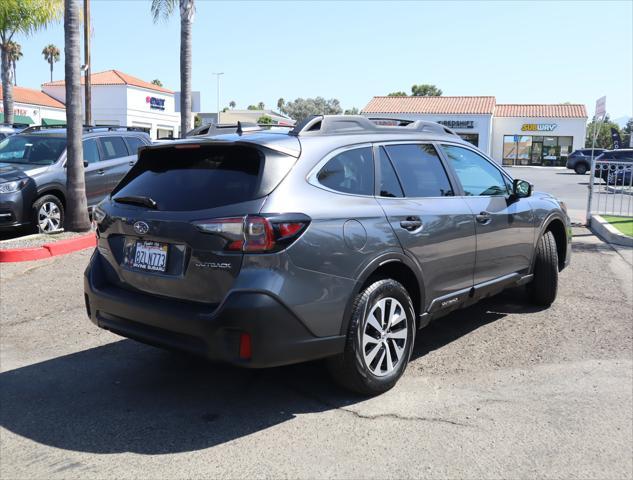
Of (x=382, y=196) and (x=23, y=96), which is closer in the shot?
(x=382, y=196)

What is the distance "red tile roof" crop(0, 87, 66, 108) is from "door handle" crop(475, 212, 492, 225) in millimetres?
47438

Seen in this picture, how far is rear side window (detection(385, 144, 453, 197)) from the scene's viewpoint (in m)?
4.50

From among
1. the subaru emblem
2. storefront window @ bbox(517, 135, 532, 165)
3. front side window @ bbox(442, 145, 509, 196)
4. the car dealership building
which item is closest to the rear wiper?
the subaru emblem

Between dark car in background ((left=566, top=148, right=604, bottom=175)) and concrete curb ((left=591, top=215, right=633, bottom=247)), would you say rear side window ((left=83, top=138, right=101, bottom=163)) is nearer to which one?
concrete curb ((left=591, top=215, right=633, bottom=247))

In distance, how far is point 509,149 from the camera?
2211 inches

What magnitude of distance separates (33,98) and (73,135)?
43611mm

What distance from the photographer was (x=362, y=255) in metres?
3.83

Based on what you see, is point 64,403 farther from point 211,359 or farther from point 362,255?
point 362,255

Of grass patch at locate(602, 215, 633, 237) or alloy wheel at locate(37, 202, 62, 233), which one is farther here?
grass patch at locate(602, 215, 633, 237)

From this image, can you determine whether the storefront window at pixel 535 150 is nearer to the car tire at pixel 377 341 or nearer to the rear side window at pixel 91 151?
the rear side window at pixel 91 151

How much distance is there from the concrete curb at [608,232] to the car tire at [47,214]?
9495 millimetres

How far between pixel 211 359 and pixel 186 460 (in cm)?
56

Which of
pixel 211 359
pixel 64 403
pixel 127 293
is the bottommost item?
pixel 64 403

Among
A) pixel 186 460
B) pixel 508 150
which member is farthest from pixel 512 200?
pixel 508 150
